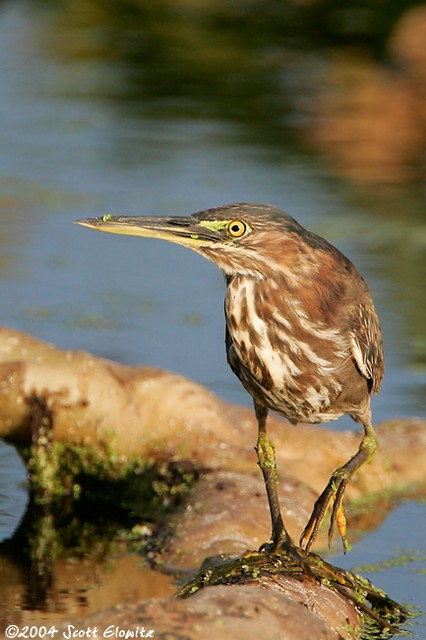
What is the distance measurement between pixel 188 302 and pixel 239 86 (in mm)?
7870

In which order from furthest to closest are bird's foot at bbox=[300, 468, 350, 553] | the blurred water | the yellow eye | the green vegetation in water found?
the blurred water → bird's foot at bbox=[300, 468, 350, 553] → the yellow eye → the green vegetation in water

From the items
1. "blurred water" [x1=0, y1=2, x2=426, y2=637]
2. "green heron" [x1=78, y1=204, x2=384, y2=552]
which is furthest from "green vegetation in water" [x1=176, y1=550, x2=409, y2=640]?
"blurred water" [x1=0, y1=2, x2=426, y2=637]

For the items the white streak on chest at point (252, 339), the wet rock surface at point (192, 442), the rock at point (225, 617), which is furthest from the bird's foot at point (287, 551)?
the wet rock surface at point (192, 442)

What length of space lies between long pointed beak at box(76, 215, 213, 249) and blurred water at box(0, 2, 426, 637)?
2.03 m

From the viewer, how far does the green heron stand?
5879mm

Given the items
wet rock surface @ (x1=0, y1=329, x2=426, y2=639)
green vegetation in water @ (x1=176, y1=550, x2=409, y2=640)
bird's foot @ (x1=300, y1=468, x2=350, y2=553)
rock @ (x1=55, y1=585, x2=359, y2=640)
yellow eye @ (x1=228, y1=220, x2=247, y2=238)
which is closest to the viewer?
rock @ (x1=55, y1=585, x2=359, y2=640)

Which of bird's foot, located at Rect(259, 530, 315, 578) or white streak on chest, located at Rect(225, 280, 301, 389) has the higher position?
white streak on chest, located at Rect(225, 280, 301, 389)

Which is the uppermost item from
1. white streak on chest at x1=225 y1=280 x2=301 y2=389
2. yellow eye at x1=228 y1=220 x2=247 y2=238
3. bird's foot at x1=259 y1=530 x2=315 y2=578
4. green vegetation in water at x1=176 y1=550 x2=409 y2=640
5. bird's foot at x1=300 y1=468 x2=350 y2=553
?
yellow eye at x1=228 y1=220 x2=247 y2=238

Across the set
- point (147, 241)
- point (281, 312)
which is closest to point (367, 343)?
point (281, 312)

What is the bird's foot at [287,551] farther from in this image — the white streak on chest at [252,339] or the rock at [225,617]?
the white streak on chest at [252,339]

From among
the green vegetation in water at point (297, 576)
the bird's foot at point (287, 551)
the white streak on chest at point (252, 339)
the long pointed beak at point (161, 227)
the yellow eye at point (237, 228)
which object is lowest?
the green vegetation in water at point (297, 576)

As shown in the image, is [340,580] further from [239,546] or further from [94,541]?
[94,541]

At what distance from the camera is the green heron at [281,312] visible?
19.3 ft

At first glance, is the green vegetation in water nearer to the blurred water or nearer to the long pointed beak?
the blurred water
